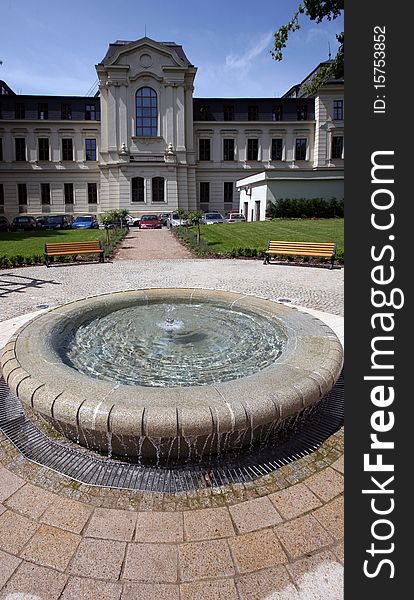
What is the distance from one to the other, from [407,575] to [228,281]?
1143 cm

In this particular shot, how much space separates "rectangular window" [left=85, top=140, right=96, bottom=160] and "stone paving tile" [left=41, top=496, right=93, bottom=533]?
5114cm

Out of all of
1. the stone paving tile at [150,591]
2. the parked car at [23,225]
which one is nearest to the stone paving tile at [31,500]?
the stone paving tile at [150,591]

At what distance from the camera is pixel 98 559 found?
9.00 feet

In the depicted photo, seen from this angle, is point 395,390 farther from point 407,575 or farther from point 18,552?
point 18,552

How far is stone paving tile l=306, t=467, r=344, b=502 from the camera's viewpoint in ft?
11.1

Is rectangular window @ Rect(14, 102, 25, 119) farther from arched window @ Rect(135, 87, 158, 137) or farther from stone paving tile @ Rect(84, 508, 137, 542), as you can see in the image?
stone paving tile @ Rect(84, 508, 137, 542)

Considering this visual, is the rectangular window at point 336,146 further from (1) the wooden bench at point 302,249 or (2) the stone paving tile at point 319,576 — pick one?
(2) the stone paving tile at point 319,576

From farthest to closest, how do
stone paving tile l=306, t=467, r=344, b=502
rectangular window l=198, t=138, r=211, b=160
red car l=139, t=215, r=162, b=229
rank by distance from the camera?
1. rectangular window l=198, t=138, r=211, b=160
2. red car l=139, t=215, r=162, b=229
3. stone paving tile l=306, t=467, r=344, b=502

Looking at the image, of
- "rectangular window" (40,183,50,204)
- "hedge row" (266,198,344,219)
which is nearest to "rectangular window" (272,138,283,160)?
"hedge row" (266,198,344,219)

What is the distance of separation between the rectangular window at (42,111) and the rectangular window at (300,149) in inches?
1154

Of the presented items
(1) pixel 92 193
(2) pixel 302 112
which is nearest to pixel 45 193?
(1) pixel 92 193

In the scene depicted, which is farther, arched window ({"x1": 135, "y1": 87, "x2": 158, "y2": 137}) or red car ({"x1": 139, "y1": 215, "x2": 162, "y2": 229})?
arched window ({"x1": 135, "y1": 87, "x2": 158, "y2": 137})

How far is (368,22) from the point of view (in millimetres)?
2271

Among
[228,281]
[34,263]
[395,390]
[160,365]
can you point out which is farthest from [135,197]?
[395,390]
